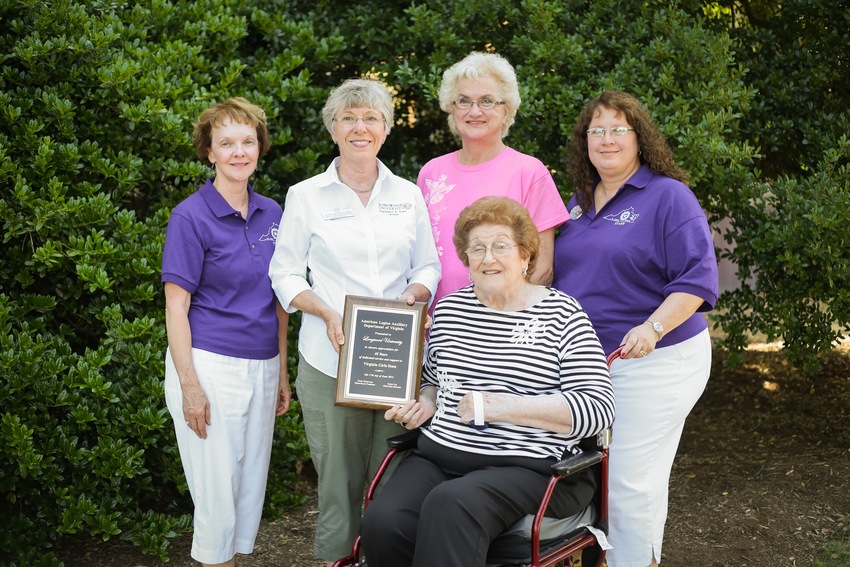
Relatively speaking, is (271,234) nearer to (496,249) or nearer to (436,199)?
(436,199)

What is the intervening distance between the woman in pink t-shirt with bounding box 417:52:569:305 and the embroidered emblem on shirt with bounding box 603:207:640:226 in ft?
0.68

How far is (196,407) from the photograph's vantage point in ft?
11.9

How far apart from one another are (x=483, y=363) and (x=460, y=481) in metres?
0.49

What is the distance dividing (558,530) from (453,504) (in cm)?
47

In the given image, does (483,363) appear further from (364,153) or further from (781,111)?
(781,111)

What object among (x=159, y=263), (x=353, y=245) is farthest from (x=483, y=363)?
(x=159, y=263)

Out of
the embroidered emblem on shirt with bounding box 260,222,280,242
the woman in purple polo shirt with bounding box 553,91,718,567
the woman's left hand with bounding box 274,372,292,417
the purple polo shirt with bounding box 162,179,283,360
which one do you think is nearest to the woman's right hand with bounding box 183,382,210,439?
the purple polo shirt with bounding box 162,179,283,360

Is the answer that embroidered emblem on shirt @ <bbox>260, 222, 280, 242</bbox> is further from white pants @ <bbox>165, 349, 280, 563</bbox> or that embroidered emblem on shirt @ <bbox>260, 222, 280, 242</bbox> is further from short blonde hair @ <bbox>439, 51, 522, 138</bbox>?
short blonde hair @ <bbox>439, 51, 522, 138</bbox>

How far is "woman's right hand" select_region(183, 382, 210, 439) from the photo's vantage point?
3.64 metres

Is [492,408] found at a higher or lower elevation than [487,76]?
lower

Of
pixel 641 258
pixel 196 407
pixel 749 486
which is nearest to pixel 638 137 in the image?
pixel 641 258

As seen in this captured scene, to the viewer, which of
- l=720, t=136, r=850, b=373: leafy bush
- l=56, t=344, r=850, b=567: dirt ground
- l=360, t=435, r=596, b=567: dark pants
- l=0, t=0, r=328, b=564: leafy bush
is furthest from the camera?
l=720, t=136, r=850, b=373: leafy bush

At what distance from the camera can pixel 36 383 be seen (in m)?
4.40

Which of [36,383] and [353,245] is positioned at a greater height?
[353,245]
